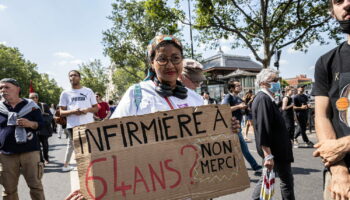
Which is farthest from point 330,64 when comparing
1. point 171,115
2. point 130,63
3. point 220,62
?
point 220,62

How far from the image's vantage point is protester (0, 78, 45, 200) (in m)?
3.20

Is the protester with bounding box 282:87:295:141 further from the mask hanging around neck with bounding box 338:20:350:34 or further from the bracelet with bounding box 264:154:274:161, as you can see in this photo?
the mask hanging around neck with bounding box 338:20:350:34

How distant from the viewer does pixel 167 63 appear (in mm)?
1679

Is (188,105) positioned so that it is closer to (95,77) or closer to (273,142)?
(273,142)

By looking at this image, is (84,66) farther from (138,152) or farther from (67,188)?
(138,152)

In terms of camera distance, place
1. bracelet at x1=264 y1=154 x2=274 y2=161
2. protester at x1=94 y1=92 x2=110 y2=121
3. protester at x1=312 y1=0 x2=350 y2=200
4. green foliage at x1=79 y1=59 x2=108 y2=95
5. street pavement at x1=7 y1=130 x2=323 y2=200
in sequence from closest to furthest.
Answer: protester at x1=312 y1=0 x2=350 y2=200
bracelet at x1=264 y1=154 x2=274 y2=161
street pavement at x1=7 y1=130 x2=323 y2=200
protester at x1=94 y1=92 x2=110 y2=121
green foliage at x1=79 y1=59 x2=108 y2=95

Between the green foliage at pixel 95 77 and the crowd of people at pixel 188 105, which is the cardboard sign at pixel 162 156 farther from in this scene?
the green foliage at pixel 95 77

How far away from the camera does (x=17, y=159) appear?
326 cm

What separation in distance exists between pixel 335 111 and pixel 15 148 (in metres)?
3.61

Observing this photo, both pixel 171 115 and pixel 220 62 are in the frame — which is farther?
pixel 220 62

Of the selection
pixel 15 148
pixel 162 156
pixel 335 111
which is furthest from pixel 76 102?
pixel 335 111

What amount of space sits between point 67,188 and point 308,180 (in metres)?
Answer: 4.52

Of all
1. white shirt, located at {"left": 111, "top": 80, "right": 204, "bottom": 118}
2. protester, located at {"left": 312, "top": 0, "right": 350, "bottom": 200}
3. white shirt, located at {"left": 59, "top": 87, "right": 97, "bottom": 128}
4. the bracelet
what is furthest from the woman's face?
white shirt, located at {"left": 59, "top": 87, "right": 97, "bottom": 128}

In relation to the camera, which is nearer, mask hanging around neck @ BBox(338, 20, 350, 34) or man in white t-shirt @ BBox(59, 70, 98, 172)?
mask hanging around neck @ BBox(338, 20, 350, 34)
